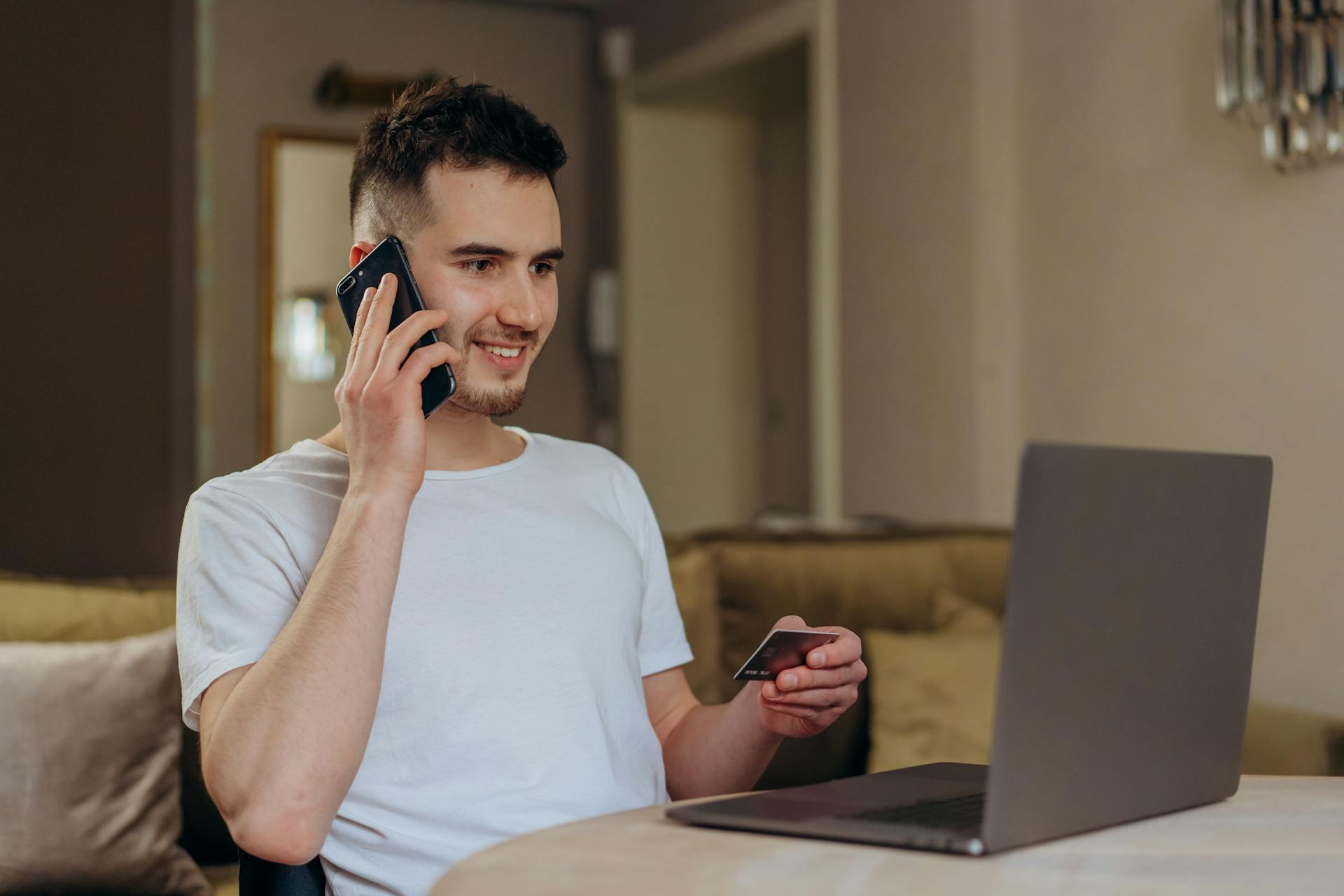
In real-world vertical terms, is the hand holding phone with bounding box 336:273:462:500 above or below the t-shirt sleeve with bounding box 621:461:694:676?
above

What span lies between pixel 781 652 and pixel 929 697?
125 cm

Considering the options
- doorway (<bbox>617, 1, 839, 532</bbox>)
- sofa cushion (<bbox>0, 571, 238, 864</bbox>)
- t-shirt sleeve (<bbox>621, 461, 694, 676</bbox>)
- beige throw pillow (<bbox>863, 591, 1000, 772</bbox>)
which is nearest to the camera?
t-shirt sleeve (<bbox>621, 461, 694, 676</bbox>)

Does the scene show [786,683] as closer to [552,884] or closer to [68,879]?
[552,884]

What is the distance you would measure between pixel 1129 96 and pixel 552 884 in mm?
2534

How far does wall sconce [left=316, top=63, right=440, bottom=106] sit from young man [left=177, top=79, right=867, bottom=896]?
347 cm

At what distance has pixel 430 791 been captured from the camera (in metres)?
1.18

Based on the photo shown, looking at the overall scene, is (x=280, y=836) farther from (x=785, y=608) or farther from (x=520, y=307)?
(x=785, y=608)

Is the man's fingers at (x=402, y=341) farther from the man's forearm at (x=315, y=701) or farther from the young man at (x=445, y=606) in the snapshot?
the man's forearm at (x=315, y=701)

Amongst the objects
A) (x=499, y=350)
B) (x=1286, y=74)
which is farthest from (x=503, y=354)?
(x=1286, y=74)

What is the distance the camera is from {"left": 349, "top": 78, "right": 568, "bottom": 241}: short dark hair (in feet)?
4.35

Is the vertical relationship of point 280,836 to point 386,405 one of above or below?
below

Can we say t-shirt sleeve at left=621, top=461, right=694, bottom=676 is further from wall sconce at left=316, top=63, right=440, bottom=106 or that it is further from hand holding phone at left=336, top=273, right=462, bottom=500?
wall sconce at left=316, top=63, right=440, bottom=106

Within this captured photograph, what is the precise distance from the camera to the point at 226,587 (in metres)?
1.15

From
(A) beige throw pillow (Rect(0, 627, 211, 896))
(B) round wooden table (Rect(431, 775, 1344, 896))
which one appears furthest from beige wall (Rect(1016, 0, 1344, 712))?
(A) beige throw pillow (Rect(0, 627, 211, 896))
